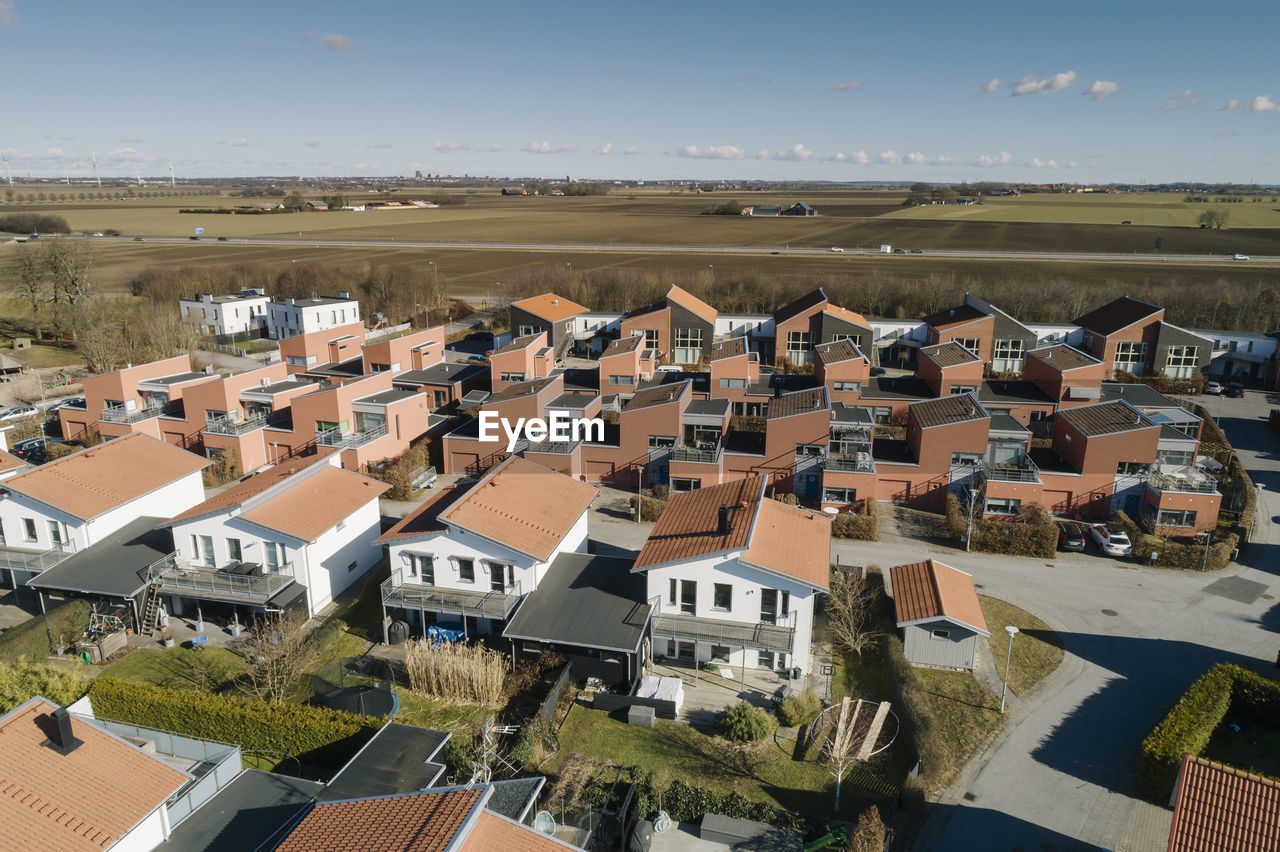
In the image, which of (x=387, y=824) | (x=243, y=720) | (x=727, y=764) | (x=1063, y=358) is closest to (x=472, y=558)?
(x=243, y=720)

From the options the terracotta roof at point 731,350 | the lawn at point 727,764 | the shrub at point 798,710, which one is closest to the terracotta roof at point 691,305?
the terracotta roof at point 731,350

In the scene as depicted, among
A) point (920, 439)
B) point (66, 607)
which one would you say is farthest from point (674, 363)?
point (66, 607)

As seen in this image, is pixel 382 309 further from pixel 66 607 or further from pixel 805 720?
pixel 805 720

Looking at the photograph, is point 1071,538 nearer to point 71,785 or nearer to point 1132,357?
point 1132,357

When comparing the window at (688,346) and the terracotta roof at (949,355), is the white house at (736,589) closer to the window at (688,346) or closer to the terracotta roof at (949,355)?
the terracotta roof at (949,355)

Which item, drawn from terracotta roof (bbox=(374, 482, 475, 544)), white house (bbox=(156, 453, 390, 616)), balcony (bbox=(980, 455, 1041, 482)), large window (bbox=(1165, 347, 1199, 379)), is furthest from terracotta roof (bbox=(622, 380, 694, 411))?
large window (bbox=(1165, 347, 1199, 379))

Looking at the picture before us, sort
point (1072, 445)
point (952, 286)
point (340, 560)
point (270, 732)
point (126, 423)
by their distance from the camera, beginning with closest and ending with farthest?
1. point (270, 732)
2. point (340, 560)
3. point (1072, 445)
4. point (126, 423)
5. point (952, 286)
